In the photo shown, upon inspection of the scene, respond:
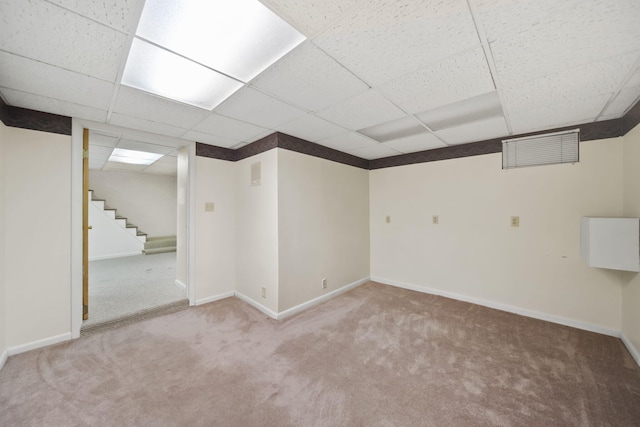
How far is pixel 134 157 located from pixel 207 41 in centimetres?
479

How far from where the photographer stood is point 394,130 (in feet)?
9.63

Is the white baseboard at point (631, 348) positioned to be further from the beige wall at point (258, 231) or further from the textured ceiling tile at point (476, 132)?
the beige wall at point (258, 231)

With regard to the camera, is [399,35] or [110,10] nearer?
[110,10]

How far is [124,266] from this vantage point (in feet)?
17.8

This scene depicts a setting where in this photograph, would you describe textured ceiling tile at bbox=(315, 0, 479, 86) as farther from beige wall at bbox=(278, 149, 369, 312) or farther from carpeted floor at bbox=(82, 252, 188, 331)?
carpeted floor at bbox=(82, 252, 188, 331)

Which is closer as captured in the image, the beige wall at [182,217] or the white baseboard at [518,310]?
the white baseboard at [518,310]

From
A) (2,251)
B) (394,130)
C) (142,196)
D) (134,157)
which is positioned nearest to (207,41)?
(394,130)

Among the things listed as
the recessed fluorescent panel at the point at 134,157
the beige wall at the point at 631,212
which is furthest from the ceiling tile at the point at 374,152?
the recessed fluorescent panel at the point at 134,157

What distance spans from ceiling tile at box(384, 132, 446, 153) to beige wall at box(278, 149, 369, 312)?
0.85 meters

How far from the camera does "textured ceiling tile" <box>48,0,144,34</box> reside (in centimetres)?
111

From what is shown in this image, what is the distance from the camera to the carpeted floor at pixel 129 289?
9.94 ft

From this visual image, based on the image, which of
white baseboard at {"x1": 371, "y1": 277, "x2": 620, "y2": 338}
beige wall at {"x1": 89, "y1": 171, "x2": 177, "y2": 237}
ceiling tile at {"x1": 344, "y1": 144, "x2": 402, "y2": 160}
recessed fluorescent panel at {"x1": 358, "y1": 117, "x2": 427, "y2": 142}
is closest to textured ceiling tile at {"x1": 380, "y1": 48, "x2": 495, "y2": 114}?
recessed fluorescent panel at {"x1": 358, "y1": 117, "x2": 427, "y2": 142}

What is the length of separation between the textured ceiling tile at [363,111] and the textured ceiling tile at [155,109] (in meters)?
1.29

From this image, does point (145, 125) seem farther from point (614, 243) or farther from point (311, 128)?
point (614, 243)
